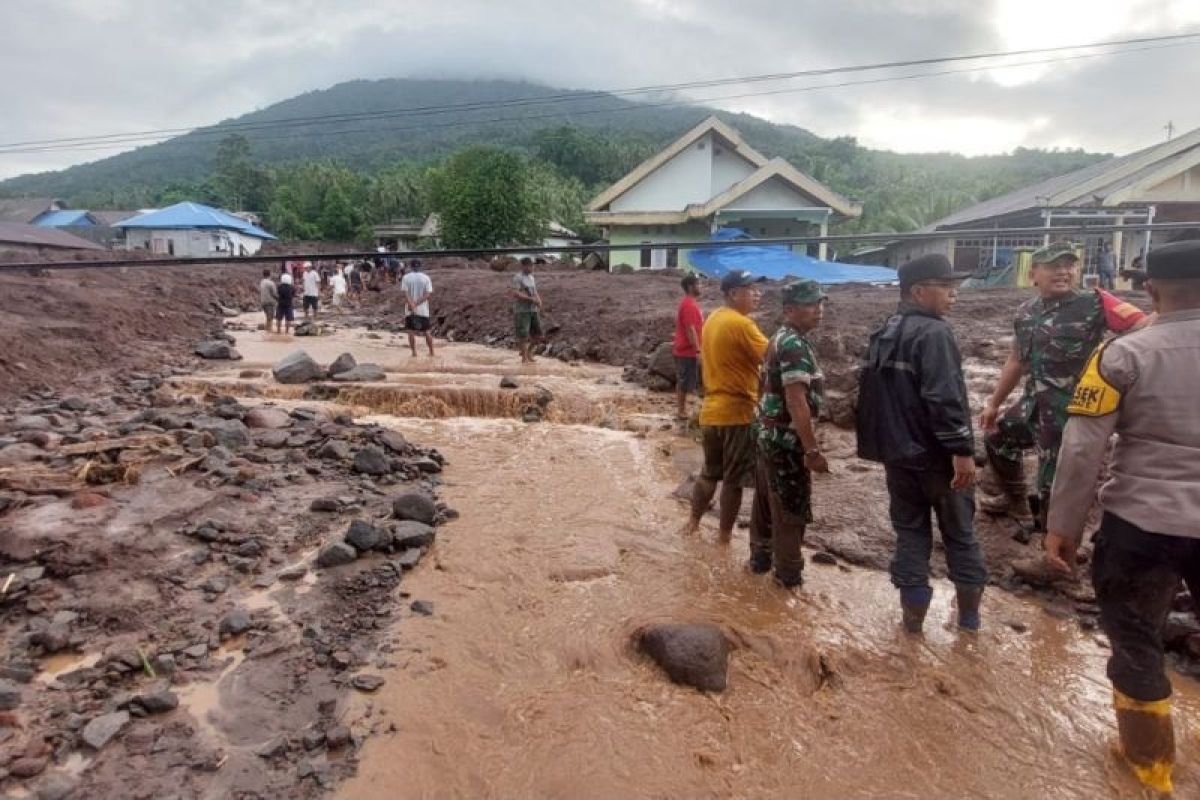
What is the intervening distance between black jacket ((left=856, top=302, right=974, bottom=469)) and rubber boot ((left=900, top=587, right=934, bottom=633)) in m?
0.77

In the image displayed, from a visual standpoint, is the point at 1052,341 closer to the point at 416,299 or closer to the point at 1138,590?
the point at 1138,590

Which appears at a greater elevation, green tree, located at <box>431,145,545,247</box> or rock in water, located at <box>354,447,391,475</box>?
green tree, located at <box>431,145,545,247</box>

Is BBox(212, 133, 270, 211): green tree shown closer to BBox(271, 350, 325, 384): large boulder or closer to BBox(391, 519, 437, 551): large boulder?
BBox(271, 350, 325, 384): large boulder

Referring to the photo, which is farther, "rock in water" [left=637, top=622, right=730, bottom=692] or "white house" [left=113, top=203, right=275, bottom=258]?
"white house" [left=113, top=203, right=275, bottom=258]

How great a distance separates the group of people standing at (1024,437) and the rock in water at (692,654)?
0.98 metres

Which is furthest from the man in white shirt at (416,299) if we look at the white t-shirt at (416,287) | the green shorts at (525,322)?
the green shorts at (525,322)

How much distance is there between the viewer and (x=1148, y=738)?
9.42ft

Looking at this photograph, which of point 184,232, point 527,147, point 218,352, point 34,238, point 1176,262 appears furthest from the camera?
point 527,147

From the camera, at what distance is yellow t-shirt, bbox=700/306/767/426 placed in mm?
4832

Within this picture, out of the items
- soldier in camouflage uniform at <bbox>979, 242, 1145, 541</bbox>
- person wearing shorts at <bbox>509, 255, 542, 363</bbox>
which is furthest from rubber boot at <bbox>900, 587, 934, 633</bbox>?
person wearing shorts at <bbox>509, 255, 542, 363</bbox>

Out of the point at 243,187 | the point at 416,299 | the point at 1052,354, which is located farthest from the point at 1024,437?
the point at 243,187

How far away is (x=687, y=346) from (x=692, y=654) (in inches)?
221

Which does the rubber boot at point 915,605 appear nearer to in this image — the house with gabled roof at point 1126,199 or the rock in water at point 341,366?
the rock in water at point 341,366

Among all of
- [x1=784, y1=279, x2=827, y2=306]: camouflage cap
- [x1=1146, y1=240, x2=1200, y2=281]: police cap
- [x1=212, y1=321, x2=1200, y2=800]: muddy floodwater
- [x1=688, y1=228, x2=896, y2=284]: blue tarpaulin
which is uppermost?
[x1=688, y1=228, x2=896, y2=284]: blue tarpaulin
